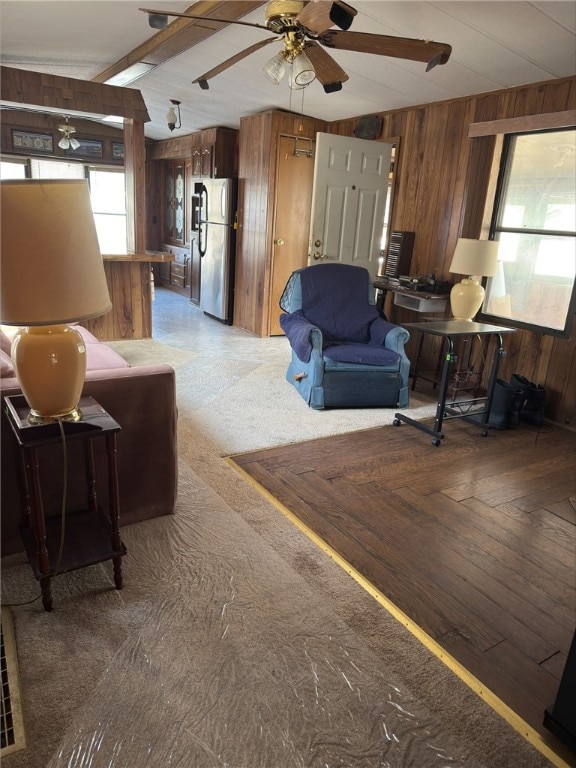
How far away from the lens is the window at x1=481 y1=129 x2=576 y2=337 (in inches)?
149

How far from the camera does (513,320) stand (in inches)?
166

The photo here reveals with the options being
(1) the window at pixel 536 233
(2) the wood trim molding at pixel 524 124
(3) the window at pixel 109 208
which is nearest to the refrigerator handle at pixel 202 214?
(3) the window at pixel 109 208

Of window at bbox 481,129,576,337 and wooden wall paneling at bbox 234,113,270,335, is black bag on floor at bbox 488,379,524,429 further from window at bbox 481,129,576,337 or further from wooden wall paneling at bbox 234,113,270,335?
wooden wall paneling at bbox 234,113,270,335

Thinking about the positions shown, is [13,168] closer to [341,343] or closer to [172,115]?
[172,115]

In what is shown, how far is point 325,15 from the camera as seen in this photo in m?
2.10

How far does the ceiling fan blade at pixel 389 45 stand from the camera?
2398 mm

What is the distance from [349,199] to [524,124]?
1785 millimetres

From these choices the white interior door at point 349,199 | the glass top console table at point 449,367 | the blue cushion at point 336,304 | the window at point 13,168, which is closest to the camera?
the glass top console table at point 449,367

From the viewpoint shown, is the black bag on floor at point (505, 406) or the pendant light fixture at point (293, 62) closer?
the pendant light fixture at point (293, 62)

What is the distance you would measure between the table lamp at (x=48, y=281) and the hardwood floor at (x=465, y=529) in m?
1.27

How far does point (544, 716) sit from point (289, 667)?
728 mm

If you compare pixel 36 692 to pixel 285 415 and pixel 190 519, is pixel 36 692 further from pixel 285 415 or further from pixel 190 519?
pixel 285 415

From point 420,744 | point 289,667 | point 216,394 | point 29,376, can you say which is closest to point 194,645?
point 289,667

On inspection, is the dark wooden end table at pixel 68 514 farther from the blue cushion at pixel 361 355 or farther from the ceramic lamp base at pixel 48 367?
the blue cushion at pixel 361 355
